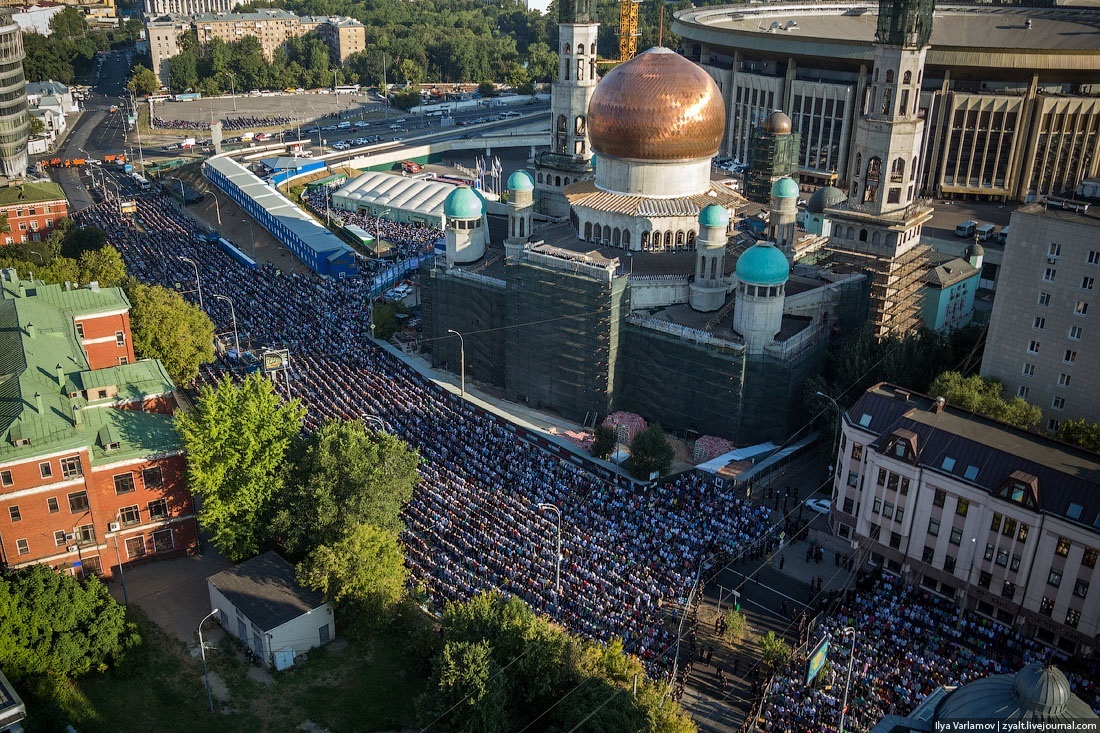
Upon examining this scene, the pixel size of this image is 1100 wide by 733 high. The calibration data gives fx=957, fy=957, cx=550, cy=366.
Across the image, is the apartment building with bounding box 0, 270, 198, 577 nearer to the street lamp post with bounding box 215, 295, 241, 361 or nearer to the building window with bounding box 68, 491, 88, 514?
the building window with bounding box 68, 491, 88, 514

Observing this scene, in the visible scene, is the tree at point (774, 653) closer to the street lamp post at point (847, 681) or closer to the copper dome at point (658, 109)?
the street lamp post at point (847, 681)

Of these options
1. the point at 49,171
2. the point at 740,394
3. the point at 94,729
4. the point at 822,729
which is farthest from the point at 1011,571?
the point at 49,171

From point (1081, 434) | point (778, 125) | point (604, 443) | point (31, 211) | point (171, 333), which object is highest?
point (778, 125)

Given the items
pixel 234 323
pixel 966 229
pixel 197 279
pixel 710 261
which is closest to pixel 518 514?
pixel 710 261

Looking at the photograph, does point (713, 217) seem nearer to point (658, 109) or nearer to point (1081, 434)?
point (658, 109)

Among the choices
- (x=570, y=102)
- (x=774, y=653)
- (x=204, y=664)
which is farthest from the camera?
(x=570, y=102)

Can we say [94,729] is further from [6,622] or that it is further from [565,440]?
[565,440]

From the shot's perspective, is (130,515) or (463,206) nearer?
(130,515)

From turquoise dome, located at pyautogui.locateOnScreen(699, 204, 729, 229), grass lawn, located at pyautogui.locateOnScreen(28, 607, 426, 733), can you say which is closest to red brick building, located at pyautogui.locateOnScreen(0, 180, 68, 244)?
grass lawn, located at pyautogui.locateOnScreen(28, 607, 426, 733)
